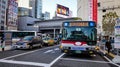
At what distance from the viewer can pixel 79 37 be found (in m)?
14.3

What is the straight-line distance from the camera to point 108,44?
18125 millimetres

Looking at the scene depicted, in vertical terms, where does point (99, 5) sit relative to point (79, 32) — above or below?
above

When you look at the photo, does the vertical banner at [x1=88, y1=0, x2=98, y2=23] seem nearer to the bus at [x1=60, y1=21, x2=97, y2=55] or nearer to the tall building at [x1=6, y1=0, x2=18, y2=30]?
the tall building at [x1=6, y1=0, x2=18, y2=30]

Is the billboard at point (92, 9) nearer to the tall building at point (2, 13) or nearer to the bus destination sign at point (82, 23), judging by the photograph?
the tall building at point (2, 13)

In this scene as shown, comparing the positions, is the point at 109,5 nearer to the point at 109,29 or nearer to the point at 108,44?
the point at 109,29

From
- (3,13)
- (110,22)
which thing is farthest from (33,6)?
(110,22)

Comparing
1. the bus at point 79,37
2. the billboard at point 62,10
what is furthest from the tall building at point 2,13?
the bus at point 79,37

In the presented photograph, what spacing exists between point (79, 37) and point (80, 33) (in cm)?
32

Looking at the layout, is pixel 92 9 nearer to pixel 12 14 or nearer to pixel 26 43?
pixel 12 14

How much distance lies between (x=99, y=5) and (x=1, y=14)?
1929 inches

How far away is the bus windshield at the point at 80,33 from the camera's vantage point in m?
14.2

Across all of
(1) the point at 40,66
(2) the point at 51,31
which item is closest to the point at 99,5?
(2) the point at 51,31

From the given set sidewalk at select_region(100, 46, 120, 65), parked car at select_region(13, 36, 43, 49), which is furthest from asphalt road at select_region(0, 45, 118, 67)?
parked car at select_region(13, 36, 43, 49)

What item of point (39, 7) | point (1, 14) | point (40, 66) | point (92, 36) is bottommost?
point (40, 66)
